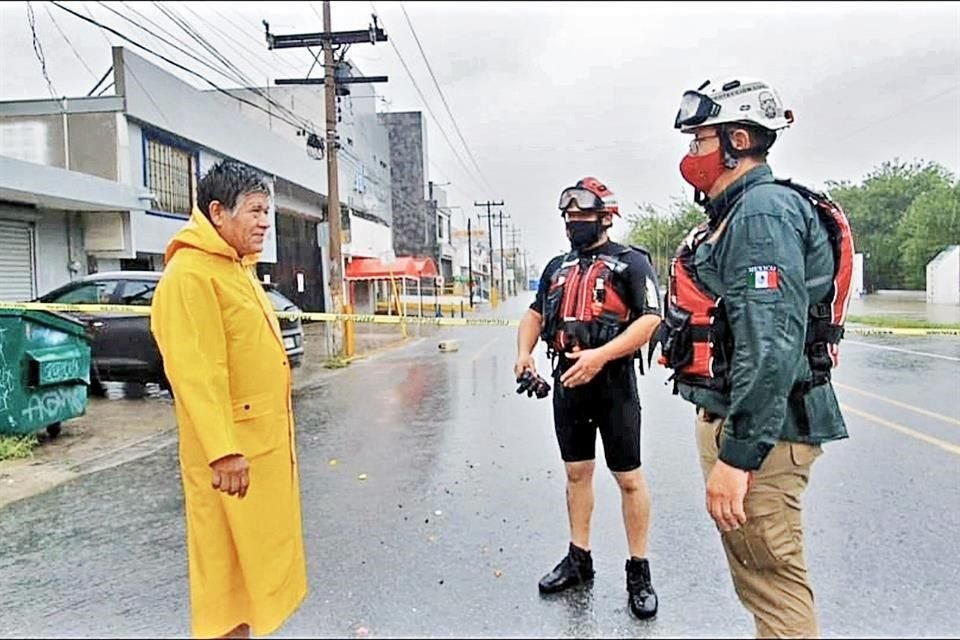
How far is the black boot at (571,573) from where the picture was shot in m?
3.34

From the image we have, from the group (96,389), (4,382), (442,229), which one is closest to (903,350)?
(96,389)

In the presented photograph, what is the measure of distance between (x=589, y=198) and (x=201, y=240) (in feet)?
5.36

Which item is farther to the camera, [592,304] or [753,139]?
[592,304]

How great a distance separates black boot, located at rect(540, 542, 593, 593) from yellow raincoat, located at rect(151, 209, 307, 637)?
4.02 ft

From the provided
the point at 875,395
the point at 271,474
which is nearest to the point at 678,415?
the point at 875,395

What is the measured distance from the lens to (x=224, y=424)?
236 cm

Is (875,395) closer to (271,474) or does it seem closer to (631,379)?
(631,379)

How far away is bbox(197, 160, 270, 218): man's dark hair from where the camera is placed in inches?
100

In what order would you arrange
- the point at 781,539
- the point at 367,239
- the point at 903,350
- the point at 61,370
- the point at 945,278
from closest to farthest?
the point at 781,539
the point at 61,370
the point at 903,350
the point at 367,239
the point at 945,278

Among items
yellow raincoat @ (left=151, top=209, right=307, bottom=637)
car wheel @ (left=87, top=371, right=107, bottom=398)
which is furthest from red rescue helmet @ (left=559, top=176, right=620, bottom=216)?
car wheel @ (left=87, top=371, right=107, bottom=398)

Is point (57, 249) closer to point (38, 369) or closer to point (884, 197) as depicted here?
point (38, 369)

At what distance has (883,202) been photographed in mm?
55750

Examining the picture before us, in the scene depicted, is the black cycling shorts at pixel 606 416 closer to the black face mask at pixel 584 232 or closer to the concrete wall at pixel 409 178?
the black face mask at pixel 584 232

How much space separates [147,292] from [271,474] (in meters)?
8.76
